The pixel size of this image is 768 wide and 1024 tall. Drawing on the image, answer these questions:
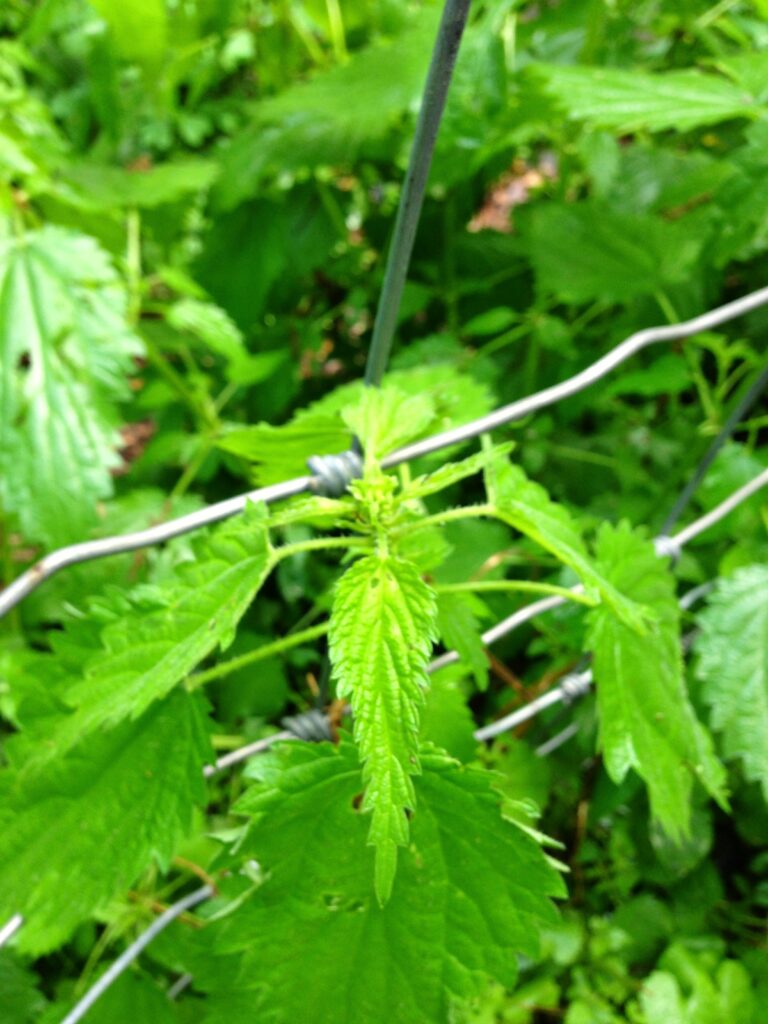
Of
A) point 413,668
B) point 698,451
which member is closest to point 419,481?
point 413,668

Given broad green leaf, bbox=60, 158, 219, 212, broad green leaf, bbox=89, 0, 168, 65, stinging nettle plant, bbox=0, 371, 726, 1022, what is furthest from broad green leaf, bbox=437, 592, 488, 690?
broad green leaf, bbox=89, 0, 168, 65

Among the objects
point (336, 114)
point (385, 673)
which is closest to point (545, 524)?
point (385, 673)

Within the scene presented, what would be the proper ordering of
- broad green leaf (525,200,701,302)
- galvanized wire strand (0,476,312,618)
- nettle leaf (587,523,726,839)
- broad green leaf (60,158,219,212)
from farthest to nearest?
broad green leaf (60,158,219,212)
broad green leaf (525,200,701,302)
nettle leaf (587,523,726,839)
galvanized wire strand (0,476,312,618)

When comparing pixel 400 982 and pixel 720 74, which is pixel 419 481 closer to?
pixel 400 982

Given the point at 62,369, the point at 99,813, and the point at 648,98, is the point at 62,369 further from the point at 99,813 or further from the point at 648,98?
the point at 648,98

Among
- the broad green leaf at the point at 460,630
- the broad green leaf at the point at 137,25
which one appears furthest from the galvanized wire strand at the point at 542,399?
the broad green leaf at the point at 137,25

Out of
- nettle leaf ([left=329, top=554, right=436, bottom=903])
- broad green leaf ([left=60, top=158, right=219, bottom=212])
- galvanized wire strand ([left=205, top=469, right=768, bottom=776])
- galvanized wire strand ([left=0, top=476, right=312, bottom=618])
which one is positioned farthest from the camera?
broad green leaf ([left=60, top=158, right=219, bottom=212])

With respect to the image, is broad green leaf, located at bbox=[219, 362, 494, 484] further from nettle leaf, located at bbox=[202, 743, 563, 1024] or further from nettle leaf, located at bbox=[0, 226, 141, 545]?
nettle leaf, located at bbox=[0, 226, 141, 545]
